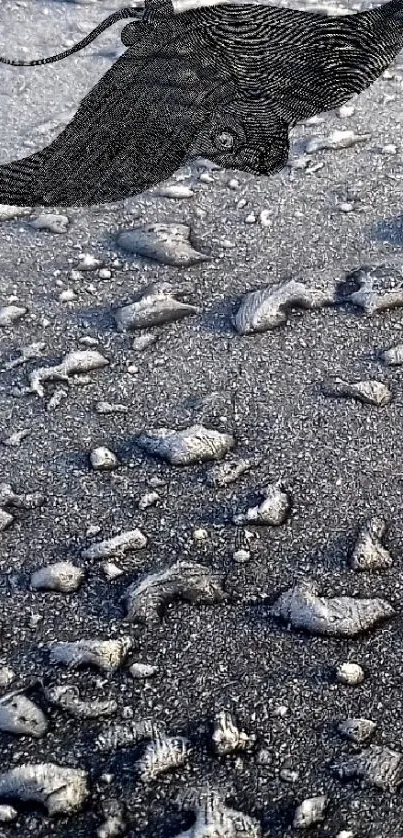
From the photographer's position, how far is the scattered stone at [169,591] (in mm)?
1179

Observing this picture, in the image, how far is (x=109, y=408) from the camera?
1.45 m

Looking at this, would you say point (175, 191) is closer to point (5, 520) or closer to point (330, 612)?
point (5, 520)

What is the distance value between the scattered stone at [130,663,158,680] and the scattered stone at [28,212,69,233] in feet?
2.95

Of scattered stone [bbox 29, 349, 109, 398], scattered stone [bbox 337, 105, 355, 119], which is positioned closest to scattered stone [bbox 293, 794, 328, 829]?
scattered stone [bbox 29, 349, 109, 398]

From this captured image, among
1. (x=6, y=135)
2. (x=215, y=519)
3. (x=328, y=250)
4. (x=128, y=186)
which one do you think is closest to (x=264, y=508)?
(x=215, y=519)

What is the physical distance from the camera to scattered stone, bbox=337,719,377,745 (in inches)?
41.5

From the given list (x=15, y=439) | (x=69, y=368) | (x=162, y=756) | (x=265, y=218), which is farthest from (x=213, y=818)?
(x=265, y=218)

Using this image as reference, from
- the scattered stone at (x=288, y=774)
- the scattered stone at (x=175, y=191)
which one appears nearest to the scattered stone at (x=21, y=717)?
the scattered stone at (x=288, y=774)

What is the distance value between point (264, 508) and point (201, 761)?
0.34 meters

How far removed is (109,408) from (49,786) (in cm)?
57

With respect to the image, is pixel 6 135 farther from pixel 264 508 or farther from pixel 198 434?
pixel 264 508

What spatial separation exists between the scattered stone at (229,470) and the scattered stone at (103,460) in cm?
13

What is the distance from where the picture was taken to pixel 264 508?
50.8 inches

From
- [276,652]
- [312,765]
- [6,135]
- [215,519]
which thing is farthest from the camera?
[6,135]
